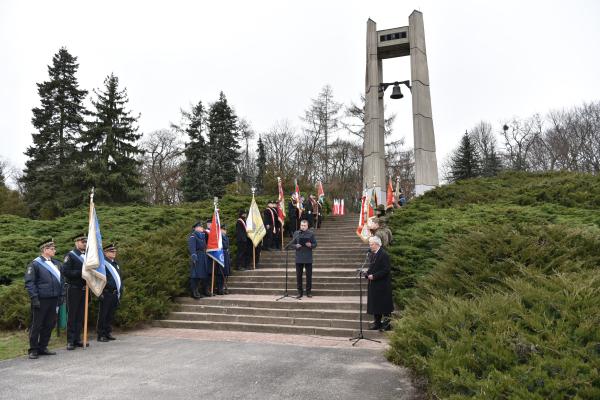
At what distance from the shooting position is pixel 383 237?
1159 centimetres

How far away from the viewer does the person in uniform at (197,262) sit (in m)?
11.3

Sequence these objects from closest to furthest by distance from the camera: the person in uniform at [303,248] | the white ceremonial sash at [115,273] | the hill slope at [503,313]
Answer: the hill slope at [503,313]
the white ceremonial sash at [115,273]
the person in uniform at [303,248]

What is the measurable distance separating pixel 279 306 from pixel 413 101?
16.5 m

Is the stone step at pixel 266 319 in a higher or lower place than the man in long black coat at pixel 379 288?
lower

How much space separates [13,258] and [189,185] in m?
27.2

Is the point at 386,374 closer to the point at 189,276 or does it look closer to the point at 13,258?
the point at 189,276

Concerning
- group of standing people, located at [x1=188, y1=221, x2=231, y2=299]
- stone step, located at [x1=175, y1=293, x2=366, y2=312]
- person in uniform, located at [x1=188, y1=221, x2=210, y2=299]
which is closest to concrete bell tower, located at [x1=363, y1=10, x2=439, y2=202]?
group of standing people, located at [x1=188, y1=221, x2=231, y2=299]

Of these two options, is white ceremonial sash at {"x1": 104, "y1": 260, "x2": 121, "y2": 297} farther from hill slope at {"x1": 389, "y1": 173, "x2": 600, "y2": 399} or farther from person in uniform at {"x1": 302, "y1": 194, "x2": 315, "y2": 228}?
person in uniform at {"x1": 302, "y1": 194, "x2": 315, "y2": 228}

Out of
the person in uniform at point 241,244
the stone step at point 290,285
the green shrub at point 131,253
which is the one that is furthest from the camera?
the person in uniform at point 241,244

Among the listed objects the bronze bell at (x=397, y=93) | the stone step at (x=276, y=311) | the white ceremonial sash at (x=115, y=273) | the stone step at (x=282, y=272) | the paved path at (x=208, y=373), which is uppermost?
the bronze bell at (x=397, y=93)

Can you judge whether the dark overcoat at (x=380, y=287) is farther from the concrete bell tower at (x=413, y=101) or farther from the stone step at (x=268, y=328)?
the concrete bell tower at (x=413, y=101)

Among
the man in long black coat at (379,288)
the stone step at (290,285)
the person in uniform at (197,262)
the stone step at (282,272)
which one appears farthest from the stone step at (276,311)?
the stone step at (282,272)

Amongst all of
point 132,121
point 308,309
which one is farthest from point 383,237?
point 132,121

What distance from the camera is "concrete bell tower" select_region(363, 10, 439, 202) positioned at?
2338 centimetres
